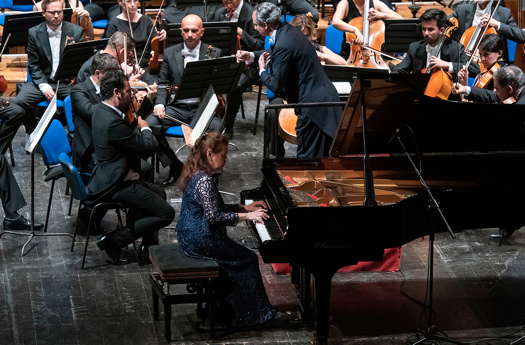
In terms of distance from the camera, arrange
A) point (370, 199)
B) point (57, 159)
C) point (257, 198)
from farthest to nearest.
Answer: point (57, 159), point (257, 198), point (370, 199)

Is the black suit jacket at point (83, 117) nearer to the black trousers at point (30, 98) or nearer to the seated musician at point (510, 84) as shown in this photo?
the black trousers at point (30, 98)

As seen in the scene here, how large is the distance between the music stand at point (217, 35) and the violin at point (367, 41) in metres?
1.05

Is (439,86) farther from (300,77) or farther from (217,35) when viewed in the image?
(217,35)

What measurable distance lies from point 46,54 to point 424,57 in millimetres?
3237

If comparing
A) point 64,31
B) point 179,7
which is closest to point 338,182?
point 64,31

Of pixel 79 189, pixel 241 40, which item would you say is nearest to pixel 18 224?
pixel 79 189

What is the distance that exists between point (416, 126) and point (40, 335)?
95.8 inches

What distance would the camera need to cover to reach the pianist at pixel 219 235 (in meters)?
5.33

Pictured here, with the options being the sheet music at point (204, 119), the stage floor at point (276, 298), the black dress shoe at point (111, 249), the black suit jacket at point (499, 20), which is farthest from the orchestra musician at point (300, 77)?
the black suit jacket at point (499, 20)

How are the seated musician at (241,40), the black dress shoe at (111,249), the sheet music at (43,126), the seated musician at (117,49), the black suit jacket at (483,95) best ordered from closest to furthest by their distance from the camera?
the sheet music at (43,126)
the black dress shoe at (111,249)
the black suit jacket at (483,95)
the seated musician at (117,49)
the seated musician at (241,40)

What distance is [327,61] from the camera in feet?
27.3

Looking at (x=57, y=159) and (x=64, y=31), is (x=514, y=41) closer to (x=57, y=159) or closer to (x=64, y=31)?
(x=64, y=31)

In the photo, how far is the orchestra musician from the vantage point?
6.77m

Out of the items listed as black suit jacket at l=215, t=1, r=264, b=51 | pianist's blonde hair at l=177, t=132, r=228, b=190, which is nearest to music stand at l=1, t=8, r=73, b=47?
black suit jacket at l=215, t=1, r=264, b=51
